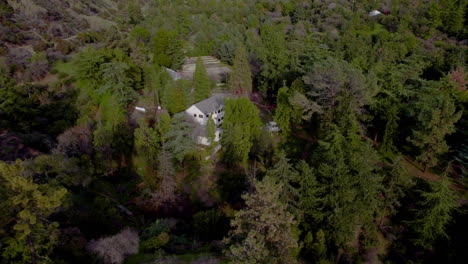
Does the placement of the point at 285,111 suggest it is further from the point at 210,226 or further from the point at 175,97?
the point at 210,226

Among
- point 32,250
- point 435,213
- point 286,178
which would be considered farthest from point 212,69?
point 32,250

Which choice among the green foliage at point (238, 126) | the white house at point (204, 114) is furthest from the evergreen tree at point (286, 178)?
the white house at point (204, 114)

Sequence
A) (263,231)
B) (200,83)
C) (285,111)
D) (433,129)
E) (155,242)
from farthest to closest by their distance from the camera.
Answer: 1. (200,83)
2. (285,111)
3. (433,129)
4. (155,242)
5. (263,231)

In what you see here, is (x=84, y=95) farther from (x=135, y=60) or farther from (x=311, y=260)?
(x=311, y=260)

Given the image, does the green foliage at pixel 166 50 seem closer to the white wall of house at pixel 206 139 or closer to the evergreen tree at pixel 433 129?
the white wall of house at pixel 206 139

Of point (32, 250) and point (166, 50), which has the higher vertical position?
point (166, 50)

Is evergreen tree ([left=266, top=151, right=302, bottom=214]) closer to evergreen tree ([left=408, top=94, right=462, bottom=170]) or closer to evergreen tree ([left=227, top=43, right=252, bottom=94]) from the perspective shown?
evergreen tree ([left=408, top=94, right=462, bottom=170])
